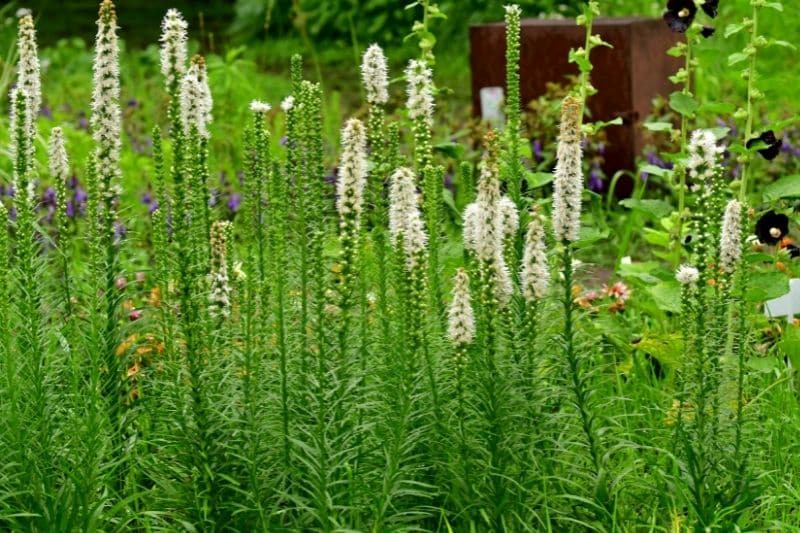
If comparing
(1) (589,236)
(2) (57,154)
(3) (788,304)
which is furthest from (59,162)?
(3) (788,304)

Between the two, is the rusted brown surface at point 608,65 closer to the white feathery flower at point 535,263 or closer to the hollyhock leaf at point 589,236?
the hollyhock leaf at point 589,236

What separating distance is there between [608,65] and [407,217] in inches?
192

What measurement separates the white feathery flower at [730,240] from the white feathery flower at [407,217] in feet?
2.49

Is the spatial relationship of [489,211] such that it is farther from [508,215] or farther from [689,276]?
[689,276]

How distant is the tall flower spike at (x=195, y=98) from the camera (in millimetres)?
3293

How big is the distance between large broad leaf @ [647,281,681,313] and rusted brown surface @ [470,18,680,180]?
9.64 feet

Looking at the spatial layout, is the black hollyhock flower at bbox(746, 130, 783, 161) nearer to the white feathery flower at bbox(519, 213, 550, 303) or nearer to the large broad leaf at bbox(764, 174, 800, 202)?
the large broad leaf at bbox(764, 174, 800, 202)

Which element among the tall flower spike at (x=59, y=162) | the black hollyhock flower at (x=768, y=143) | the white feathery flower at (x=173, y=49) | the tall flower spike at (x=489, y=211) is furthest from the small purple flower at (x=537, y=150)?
the white feathery flower at (x=173, y=49)

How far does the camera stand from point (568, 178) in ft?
10.2

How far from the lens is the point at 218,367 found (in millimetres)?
3414

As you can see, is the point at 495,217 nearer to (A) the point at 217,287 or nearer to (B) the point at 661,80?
(A) the point at 217,287

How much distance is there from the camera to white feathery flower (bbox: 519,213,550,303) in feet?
10.2

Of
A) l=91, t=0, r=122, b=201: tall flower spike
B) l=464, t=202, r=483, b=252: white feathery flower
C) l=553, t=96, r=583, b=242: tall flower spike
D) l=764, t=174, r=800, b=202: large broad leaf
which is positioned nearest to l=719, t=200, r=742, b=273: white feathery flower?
l=553, t=96, r=583, b=242: tall flower spike

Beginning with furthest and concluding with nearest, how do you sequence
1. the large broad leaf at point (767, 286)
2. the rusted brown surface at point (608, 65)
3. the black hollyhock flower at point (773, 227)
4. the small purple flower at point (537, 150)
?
the rusted brown surface at point (608, 65)
the small purple flower at point (537, 150)
the black hollyhock flower at point (773, 227)
the large broad leaf at point (767, 286)
